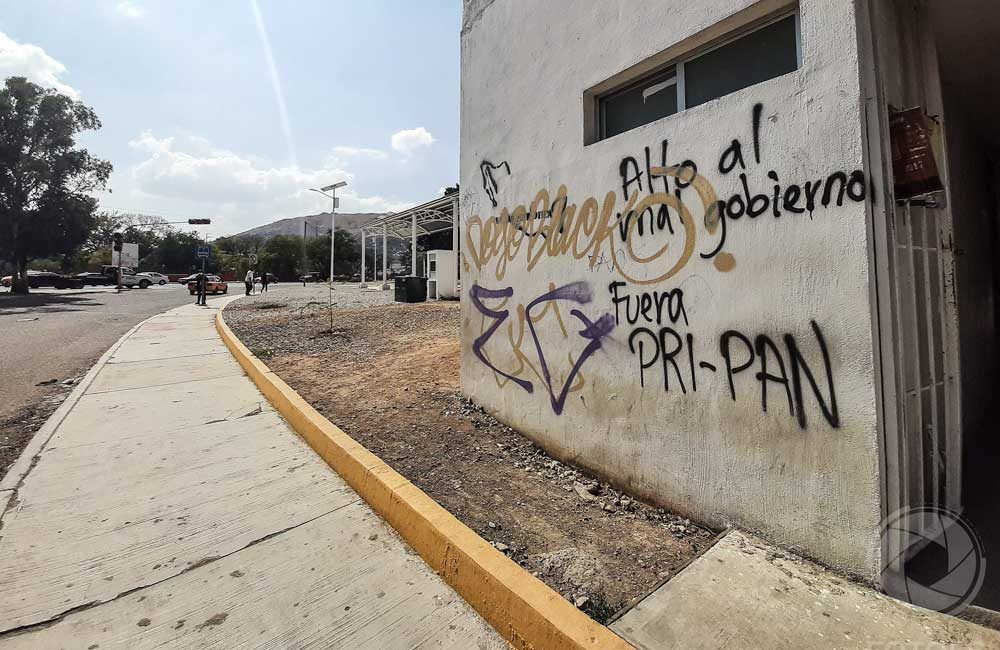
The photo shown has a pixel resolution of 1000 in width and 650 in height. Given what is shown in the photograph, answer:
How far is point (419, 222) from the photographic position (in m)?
23.6

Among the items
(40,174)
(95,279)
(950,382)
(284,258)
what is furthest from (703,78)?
(284,258)

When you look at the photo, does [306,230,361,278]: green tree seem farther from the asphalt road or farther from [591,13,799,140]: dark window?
[591,13,799,140]: dark window

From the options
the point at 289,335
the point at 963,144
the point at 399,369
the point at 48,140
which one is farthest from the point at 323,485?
the point at 48,140

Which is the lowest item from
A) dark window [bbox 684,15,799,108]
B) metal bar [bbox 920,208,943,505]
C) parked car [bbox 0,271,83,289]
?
metal bar [bbox 920,208,943,505]

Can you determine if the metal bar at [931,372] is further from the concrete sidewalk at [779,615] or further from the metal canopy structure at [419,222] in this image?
the metal canopy structure at [419,222]

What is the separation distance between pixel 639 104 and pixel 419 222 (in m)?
21.4

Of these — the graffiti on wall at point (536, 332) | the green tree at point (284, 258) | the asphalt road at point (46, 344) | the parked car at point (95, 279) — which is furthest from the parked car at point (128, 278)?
the graffiti on wall at point (536, 332)

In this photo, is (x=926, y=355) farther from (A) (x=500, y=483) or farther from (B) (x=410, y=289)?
(B) (x=410, y=289)

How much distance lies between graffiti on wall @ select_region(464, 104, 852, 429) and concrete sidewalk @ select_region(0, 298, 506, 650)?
1.81 metres

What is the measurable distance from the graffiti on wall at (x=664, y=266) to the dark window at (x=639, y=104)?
1.41 feet

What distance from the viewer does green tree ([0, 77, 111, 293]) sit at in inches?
989

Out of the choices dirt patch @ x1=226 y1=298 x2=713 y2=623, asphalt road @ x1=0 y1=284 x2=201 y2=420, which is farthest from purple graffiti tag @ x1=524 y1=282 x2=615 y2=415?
asphalt road @ x1=0 y1=284 x2=201 y2=420

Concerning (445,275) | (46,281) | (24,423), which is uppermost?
(46,281)

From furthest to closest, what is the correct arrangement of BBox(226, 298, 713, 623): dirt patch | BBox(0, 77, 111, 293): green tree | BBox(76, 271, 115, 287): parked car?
BBox(76, 271, 115, 287): parked car < BBox(0, 77, 111, 293): green tree < BBox(226, 298, 713, 623): dirt patch
